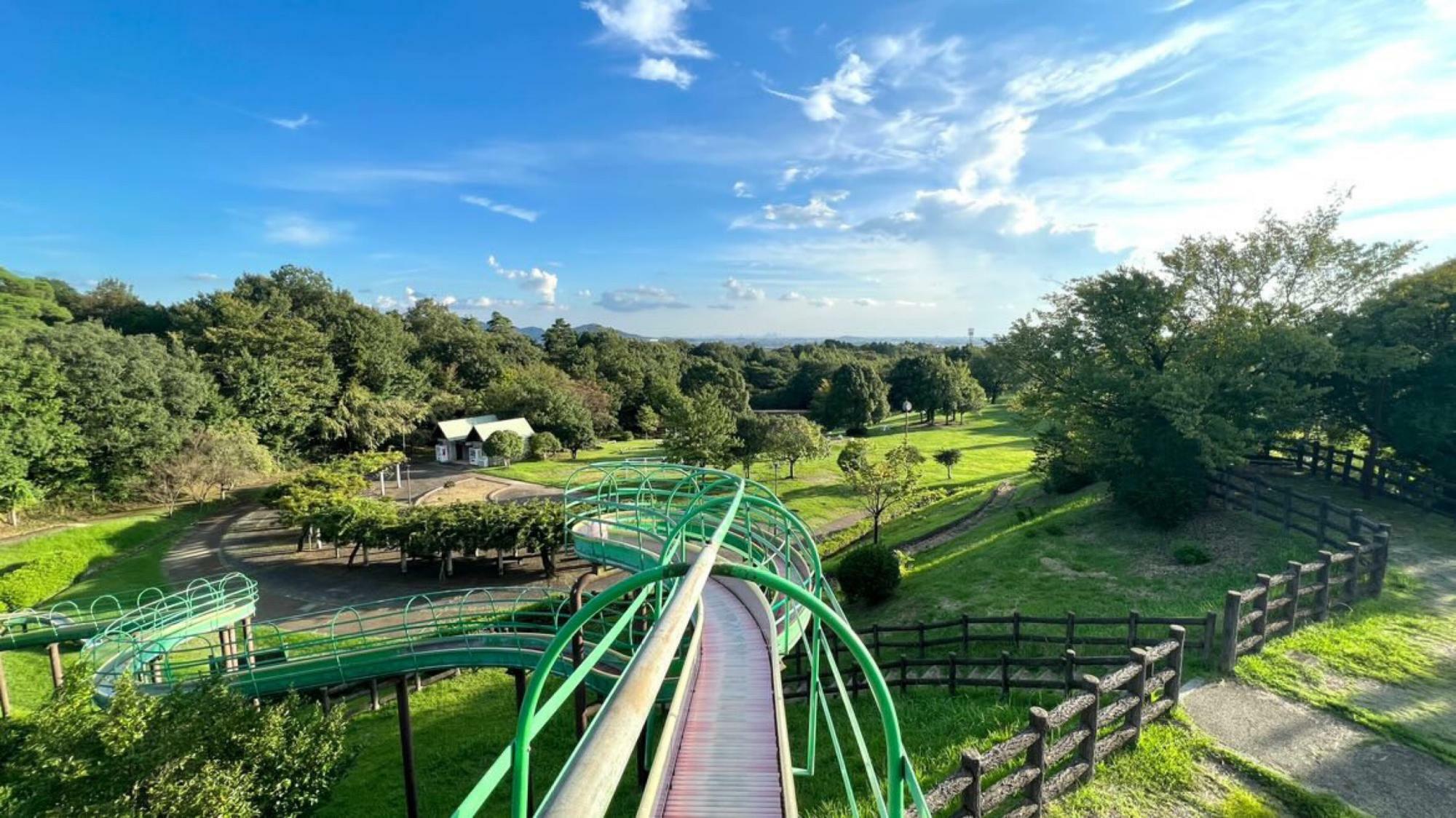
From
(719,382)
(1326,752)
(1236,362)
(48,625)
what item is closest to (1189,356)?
(1236,362)

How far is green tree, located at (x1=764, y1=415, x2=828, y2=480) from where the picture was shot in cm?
3588

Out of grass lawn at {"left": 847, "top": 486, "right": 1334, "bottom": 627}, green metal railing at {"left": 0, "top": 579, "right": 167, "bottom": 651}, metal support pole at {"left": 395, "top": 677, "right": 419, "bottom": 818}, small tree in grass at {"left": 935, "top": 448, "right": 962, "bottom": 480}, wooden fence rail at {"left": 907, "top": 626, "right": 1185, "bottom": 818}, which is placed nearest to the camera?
wooden fence rail at {"left": 907, "top": 626, "right": 1185, "bottom": 818}

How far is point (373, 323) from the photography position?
5172 centimetres

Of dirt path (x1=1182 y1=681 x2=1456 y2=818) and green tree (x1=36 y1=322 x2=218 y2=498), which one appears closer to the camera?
dirt path (x1=1182 y1=681 x2=1456 y2=818)

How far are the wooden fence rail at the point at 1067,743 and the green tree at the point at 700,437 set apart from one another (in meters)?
26.4

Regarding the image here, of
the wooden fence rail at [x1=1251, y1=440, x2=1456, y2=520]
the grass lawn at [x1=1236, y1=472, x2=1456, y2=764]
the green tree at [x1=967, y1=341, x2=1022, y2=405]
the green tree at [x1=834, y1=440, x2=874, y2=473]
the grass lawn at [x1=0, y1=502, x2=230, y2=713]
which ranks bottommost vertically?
the grass lawn at [x1=0, y1=502, x2=230, y2=713]

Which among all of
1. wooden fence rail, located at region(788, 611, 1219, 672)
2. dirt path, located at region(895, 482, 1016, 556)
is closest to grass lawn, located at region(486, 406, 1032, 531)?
dirt path, located at region(895, 482, 1016, 556)

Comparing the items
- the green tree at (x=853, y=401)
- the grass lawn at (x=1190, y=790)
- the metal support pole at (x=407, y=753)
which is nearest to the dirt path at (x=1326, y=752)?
the grass lawn at (x=1190, y=790)

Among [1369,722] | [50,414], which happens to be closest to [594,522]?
[1369,722]

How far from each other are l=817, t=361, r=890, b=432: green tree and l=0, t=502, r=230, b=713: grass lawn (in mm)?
47280

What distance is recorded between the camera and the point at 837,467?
4125cm

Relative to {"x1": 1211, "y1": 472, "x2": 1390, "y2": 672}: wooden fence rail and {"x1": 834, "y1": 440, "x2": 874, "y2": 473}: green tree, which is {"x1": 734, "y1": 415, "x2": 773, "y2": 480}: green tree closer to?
{"x1": 834, "y1": 440, "x2": 874, "y2": 473}: green tree

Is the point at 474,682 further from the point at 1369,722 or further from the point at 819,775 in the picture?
the point at 1369,722

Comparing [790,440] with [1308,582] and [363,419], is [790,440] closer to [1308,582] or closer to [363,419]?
[1308,582]
